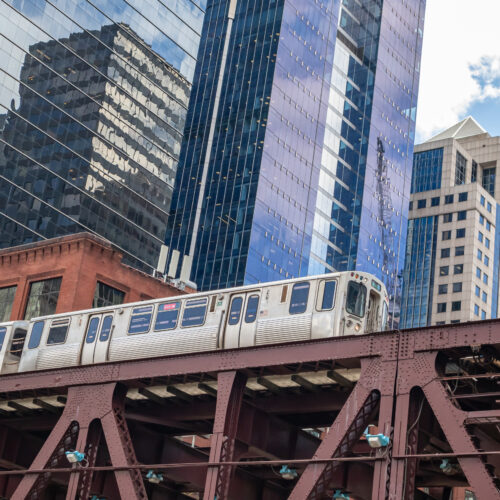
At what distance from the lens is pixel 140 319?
34.6 m

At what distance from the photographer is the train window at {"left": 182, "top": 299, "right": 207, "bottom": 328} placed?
3262 centimetres

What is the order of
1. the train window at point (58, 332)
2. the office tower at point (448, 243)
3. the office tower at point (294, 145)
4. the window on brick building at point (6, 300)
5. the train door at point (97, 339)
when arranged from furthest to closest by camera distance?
the office tower at point (448, 243) → the office tower at point (294, 145) → the window on brick building at point (6, 300) → the train window at point (58, 332) → the train door at point (97, 339)

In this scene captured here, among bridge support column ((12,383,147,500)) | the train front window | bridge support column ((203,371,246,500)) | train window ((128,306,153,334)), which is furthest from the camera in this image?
train window ((128,306,153,334))

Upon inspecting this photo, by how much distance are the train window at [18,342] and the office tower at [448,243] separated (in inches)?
4112

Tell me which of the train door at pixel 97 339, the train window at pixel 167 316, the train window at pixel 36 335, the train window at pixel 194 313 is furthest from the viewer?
the train window at pixel 36 335

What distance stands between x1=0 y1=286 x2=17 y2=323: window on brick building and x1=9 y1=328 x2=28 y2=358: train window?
1669cm

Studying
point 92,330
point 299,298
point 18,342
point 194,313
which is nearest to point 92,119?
point 18,342

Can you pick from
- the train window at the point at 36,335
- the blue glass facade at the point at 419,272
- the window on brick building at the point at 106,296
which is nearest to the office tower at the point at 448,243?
the blue glass facade at the point at 419,272

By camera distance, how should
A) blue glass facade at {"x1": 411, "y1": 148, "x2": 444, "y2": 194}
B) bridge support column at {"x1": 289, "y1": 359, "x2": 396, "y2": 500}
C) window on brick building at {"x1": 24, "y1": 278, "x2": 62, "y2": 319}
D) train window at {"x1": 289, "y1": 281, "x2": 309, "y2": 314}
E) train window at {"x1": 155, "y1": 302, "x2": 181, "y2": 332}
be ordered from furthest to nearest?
blue glass facade at {"x1": 411, "y1": 148, "x2": 444, "y2": 194}, window on brick building at {"x1": 24, "y1": 278, "x2": 62, "y2": 319}, train window at {"x1": 155, "y1": 302, "x2": 181, "y2": 332}, train window at {"x1": 289, "y1": 281, "x2": 309, "y2": 314}, bridge support column at {"x1": 289, "y1": 359, "x2": 396, "y2": 500}

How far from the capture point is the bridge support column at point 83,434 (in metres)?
30.6

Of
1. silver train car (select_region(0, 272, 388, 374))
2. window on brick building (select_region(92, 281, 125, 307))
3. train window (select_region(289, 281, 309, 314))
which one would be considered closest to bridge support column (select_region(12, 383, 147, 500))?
silver train car (select_region(0, 272, 388, 374))

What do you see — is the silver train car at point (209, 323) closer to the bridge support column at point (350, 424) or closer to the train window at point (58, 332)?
the train window at point (58, 332)

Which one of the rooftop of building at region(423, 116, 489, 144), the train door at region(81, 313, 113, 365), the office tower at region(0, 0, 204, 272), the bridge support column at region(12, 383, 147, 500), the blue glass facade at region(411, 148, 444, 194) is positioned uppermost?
the rooftop of building at region(423, 116, 489, 144)

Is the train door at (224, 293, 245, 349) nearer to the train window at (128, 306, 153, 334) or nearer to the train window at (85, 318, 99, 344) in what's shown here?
the train window at (128, 306, 153, 334)
